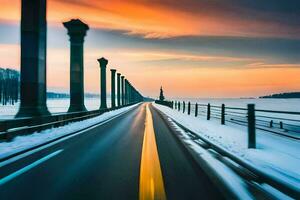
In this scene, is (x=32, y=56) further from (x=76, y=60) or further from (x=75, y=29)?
(x=75, y=29)

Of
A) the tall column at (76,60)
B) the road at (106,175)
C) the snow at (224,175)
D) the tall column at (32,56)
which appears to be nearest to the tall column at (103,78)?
the tall column at (76,60)

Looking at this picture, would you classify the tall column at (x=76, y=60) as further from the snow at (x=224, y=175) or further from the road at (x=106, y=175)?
the snow at (x=224, y=175)

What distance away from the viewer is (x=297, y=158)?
337 inches

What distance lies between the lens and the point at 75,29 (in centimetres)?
2647

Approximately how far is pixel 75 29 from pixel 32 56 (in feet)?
34.0

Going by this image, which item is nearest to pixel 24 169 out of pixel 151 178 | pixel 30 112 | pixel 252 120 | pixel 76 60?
pixel 151 178

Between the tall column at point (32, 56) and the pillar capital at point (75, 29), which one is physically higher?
the pillar capital at point (75, 29)

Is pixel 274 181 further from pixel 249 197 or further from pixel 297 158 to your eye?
pixel 297 158

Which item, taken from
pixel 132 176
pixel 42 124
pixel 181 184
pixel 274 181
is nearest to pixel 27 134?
pixel 42 124

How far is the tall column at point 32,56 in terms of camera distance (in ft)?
54.0

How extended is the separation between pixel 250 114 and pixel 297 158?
2542mm

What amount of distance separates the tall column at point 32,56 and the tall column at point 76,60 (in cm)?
913

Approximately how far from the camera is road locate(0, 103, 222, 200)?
5.32 m

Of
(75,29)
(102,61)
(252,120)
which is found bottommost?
(252,120)
